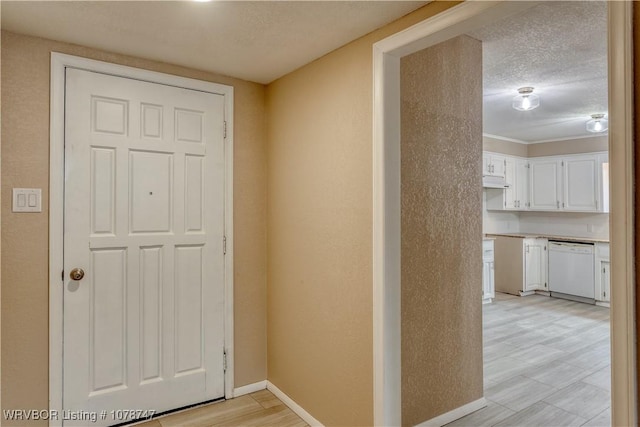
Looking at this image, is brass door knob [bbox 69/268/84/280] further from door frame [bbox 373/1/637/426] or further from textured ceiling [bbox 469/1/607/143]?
textured ceiling [bbox 469/1/607/143]

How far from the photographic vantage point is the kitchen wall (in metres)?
6.08

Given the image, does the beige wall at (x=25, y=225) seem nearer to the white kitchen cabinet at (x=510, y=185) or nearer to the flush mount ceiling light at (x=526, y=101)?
the flush mount ceiling light at (x=526, y=101)

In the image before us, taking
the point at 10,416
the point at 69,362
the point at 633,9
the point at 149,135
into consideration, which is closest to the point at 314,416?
the point at 69,362

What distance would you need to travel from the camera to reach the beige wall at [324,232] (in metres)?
2.19

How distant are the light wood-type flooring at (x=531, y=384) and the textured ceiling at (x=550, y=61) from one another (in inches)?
99.0

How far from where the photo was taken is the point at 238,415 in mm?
2650

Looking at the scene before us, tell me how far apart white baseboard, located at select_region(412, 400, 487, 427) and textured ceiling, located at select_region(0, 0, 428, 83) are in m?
2.37

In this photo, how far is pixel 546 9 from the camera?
2.19 metres

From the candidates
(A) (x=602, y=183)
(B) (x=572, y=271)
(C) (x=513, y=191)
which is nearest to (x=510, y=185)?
(C) (x=513, y=191)

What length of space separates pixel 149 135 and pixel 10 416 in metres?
1.77

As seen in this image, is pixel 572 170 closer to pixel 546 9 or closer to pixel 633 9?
pixel 546 9

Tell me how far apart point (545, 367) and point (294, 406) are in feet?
7.53

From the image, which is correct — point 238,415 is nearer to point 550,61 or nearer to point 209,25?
point 209,25

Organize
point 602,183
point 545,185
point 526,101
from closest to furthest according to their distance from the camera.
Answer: point 526,101 < point 602,183 < point 545,185
